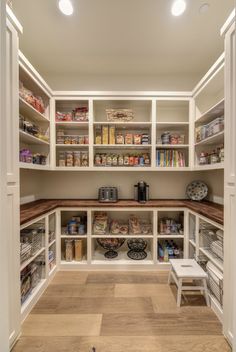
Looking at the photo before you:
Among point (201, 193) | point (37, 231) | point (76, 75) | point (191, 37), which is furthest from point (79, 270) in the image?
point (191, 37)

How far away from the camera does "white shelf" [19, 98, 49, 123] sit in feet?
6.10

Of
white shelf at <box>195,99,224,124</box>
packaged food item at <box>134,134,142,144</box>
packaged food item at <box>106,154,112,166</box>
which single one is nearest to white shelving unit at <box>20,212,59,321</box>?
packaged food item at <box>106,154,112,166</box>

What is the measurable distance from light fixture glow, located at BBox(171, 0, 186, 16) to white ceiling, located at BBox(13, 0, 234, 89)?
0.17ft

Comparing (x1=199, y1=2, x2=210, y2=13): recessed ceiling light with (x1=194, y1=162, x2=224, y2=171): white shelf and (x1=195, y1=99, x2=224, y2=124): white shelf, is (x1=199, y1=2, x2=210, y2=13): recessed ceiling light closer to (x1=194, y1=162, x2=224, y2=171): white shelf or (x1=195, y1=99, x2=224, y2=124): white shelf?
(x1=195, y1=99, x2=224, y2=124): white shelf

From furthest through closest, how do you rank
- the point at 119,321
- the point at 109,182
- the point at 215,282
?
the point at 109,182, the point at 215,282, the point at 119,321

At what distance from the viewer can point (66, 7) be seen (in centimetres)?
167

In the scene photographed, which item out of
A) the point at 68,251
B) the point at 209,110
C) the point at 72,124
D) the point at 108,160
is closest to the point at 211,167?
the point at 209,110

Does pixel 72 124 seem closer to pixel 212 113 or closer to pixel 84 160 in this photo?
pixel 84 160

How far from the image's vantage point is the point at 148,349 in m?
1.27

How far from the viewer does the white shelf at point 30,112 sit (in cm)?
186

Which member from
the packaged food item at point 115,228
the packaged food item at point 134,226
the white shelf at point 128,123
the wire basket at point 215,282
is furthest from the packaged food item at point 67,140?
the wire basket at point 215,282

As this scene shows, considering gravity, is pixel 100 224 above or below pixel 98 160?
below

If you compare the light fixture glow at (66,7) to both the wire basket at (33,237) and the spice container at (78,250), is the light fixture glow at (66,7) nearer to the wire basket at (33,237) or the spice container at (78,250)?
the wire basket at (33,237)

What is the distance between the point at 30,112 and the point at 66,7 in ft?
3.60
